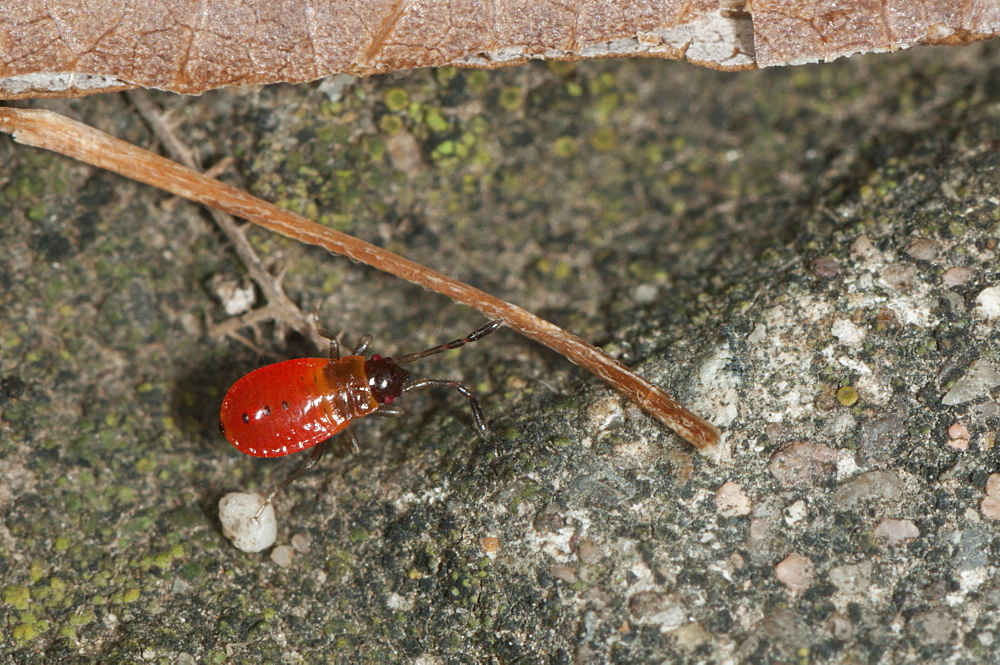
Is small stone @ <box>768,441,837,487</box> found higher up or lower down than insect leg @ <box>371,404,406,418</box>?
higher up

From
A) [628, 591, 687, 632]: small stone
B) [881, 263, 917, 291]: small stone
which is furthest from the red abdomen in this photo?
[881, 263, 917, 291]: small stone

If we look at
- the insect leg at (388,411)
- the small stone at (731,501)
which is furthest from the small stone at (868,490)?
the insect leg at (388,411)

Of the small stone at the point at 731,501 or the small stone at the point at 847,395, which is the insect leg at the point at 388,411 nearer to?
the small stone at the point at 731,501

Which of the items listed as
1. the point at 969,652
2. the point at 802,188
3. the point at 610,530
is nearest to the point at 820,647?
the point at 969,652

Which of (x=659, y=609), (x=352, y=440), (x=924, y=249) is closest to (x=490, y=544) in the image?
(x=659, y=609)

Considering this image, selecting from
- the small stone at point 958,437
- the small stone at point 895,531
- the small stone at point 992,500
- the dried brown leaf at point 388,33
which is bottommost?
the small stone at point 895,531

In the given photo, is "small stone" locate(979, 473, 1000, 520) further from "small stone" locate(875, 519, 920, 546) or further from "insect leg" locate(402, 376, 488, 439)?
"insect leg" locate(402, 376, 488, 439)
